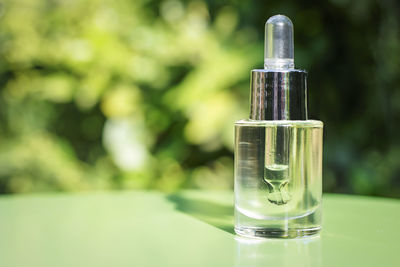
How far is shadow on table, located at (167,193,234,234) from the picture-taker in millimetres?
684

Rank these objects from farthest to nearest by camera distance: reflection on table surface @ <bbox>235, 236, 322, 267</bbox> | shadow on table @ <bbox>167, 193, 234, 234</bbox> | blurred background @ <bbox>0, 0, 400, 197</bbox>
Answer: blurred background @ <bbox>0, 0, 400, 197</bbox> → shadow on table @ <bbox>167, 193, 234, 234</bbox> → reflection on table surface @ <bbox>235, 236, 322, 267</bbox>

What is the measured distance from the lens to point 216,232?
630 millimetres

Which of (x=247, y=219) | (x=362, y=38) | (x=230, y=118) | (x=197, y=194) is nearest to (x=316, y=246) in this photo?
(x=247, y=219)

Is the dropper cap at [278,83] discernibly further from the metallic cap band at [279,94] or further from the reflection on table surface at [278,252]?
the reflection on table surface at [278,252]

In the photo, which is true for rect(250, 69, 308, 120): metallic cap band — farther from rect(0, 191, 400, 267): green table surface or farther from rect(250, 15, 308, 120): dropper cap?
rect(0, 191, 400, 267): green table surface

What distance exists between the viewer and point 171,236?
61 cm

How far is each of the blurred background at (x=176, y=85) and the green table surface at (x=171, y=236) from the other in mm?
739

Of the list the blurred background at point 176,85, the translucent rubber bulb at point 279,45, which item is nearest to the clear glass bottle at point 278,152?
the translucent rubber bulb at point 279,45

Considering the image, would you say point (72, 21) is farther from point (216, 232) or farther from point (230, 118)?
point (216, 232)

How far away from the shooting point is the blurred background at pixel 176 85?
1611 millimetres

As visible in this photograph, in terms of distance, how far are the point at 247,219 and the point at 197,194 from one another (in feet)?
1.20

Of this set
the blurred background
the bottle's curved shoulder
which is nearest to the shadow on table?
the bottle's curved shoulder

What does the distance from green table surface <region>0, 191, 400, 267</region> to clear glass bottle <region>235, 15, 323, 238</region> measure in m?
0.02

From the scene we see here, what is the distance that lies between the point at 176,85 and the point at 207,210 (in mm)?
906
